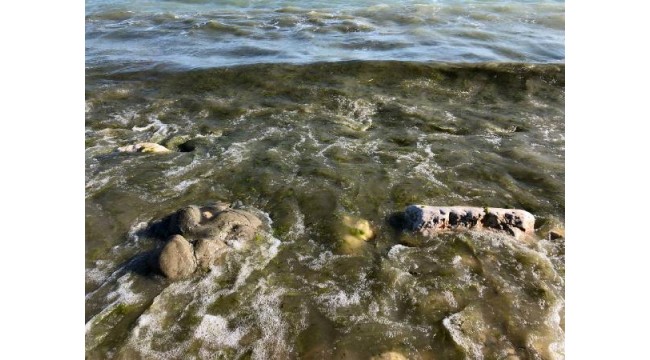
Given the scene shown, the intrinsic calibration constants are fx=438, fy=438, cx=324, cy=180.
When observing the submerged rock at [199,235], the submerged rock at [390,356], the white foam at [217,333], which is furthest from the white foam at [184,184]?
the submerged rock at [390,356]

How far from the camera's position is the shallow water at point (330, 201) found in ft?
14.8

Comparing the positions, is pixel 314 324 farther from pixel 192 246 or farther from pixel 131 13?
pixel 131 13

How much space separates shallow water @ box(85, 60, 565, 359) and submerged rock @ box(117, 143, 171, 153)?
210 mm

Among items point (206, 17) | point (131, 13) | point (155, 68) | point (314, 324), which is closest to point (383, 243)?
point (314, 324)

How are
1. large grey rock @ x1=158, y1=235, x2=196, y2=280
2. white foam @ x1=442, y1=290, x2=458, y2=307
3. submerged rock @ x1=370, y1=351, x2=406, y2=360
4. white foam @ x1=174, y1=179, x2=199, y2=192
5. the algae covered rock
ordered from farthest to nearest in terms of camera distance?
white foam @ x1=174, y1=179, x2=199, y2=192 → the algae covered rock → large grey rock @ x1=158, y1=235, x2=196, y2=280 → white foam @ x1=442, y1=290, x2=458, y2=307 → submerged rock @ x1=370, y1=351, x2=406, y2=360

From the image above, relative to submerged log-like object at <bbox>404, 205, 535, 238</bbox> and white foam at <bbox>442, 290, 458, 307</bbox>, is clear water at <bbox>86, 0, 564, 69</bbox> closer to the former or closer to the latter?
submerged log-like object at <bbox>404, 205, 535, 238</bbox>

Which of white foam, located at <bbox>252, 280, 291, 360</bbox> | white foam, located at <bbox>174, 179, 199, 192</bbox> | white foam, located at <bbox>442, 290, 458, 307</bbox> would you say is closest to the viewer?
white foam, located at <bbox>252, 280, 291, 360</bbox>

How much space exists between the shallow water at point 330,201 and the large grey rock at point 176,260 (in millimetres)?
127

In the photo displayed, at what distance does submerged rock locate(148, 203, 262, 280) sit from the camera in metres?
5.21

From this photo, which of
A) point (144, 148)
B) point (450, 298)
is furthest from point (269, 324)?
point (144, 148)

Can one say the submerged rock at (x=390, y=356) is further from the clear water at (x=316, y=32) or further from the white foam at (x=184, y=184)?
the clear water at (x=316, y=32)

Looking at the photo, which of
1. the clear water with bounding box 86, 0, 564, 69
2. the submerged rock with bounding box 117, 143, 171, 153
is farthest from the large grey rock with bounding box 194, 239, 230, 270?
the clear water with bounding box 86, 0, 564, 69

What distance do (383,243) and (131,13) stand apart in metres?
21.9

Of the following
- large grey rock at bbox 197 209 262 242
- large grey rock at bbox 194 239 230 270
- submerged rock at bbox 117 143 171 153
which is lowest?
large grey rock at bbox 194 239 230 270
